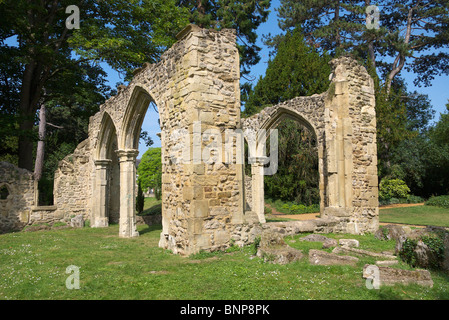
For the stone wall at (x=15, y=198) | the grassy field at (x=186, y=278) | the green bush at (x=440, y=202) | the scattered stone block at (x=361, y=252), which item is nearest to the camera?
the grassy field at (x=186, y=278)

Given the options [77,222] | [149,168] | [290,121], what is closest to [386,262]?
[77,222]

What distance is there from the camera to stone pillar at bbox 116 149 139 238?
996 centimetres

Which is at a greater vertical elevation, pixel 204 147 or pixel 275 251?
pixel 204 147

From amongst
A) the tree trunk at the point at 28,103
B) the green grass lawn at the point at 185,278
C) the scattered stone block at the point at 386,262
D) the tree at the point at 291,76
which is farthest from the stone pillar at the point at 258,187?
the tree trunk at the point at 28,103

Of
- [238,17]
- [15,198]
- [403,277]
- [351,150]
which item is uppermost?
[238,17]

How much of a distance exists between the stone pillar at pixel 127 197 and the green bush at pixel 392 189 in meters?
16.5

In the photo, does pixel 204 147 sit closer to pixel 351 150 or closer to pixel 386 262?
pixel 386 262

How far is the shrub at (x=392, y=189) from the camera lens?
764 inches

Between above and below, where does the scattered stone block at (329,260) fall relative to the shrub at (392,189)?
below

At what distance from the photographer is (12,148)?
58.5 feet

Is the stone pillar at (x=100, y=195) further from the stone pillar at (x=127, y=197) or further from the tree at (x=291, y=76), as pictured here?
the tree at (x=291, y=76)

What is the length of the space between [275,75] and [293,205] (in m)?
9.30

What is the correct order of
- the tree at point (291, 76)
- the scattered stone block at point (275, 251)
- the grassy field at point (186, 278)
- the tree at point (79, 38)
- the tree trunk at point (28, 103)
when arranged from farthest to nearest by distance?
the tree at point (291, 76) < the tree trunk at point (28, 103) < the tree at point (79, 38) < the scattered stone block at point (275, 251) < the grassy field at point (186, 278)

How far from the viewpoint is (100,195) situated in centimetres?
1295
